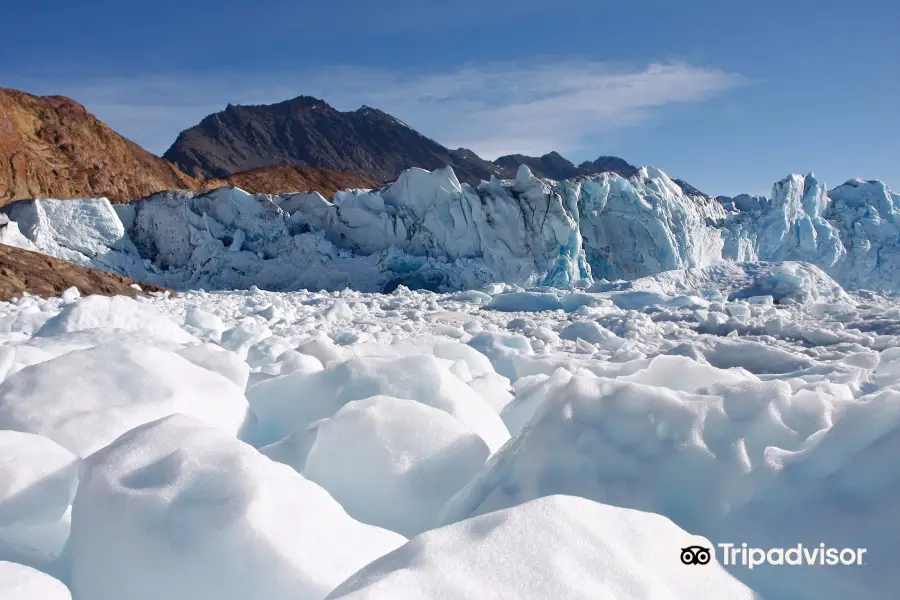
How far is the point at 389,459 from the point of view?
5.80ft

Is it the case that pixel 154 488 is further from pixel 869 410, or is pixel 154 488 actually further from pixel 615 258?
pixel 615 258

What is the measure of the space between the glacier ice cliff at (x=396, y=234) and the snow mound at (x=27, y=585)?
12.6 m

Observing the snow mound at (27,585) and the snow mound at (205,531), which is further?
the snow mound at (205,531)

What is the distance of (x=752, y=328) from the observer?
25.0ft

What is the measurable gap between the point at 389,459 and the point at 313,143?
A: 2444 inches

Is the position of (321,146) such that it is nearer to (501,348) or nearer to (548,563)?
(501,348)

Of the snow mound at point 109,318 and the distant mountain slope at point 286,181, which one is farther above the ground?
the distant mountain slope at point 286,181

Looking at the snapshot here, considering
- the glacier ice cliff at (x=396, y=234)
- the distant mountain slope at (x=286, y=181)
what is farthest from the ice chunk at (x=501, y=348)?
the distant mountain slope at (x=286, y=181)

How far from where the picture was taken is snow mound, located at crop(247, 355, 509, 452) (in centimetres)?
240

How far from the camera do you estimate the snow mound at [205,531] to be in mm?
1211

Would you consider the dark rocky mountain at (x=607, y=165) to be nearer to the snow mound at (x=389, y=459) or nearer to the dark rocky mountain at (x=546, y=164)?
the dark rocky mountain at (x=546, y=164)

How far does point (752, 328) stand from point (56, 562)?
25.0 ft

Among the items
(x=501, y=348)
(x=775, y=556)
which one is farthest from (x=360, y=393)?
(x=501, y=348)

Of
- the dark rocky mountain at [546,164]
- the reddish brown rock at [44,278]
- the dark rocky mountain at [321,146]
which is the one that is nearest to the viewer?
the reddish brown rock at [44,278]
